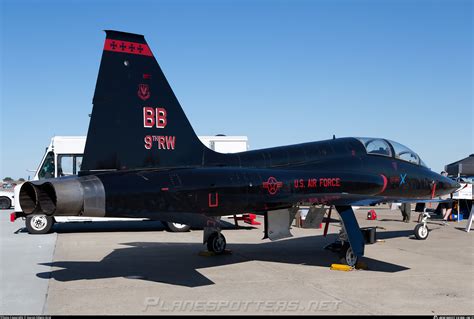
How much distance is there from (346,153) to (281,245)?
149 inches

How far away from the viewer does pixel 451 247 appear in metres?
14.7

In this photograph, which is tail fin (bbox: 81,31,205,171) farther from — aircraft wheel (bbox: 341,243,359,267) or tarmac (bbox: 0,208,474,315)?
aircraft wheel (bbox: 341,243,359,267)

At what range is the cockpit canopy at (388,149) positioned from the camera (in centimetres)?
1375

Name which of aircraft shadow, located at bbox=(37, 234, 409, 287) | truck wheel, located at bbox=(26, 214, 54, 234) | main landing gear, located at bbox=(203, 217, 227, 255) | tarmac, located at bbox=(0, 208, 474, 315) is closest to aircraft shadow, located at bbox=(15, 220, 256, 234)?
truck wheel, located at bbox=(26, 214, 54, 234)

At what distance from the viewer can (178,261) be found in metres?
12.0

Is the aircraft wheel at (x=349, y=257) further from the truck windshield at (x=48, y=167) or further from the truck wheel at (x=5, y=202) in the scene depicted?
the truck wheel at (x=5, y=202)

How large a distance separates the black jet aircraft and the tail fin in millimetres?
18

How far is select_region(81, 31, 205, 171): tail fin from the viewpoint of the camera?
9.16 meters

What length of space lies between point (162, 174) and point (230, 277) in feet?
8.49

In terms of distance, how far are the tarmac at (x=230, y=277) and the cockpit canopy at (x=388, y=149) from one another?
103 inches

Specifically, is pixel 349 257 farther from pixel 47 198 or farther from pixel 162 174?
pixel 47 198

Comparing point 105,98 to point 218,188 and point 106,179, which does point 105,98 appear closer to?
point 106,179

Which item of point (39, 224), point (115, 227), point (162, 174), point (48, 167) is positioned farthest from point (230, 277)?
point (115, 227)

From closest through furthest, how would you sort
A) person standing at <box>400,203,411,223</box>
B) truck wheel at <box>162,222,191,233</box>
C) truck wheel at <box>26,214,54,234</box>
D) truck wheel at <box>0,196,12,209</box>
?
truck wheel at <box>26,214,54,234</box>
truck wheel at <box>162,222,191,233</box>
person standing at <box>400,203,411,223</box>
truck wheel at <box>0,196,12,209</box>
